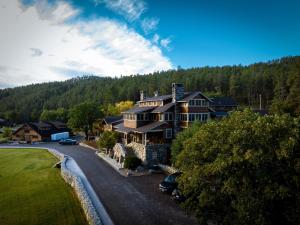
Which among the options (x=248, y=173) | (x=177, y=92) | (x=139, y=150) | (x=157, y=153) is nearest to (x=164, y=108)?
(x=177, y=92)

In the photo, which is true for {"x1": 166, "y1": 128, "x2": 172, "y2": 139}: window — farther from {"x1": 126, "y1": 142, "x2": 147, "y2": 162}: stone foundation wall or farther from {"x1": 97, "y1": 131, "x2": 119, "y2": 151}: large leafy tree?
{"x1": 97, "y1": 131, "x2": 119, "y2": 151}: large leafy tree

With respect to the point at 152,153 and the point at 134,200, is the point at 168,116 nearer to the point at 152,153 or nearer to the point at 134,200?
the point at 152,153

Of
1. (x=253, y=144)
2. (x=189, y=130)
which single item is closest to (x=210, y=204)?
(x=253, y=144)

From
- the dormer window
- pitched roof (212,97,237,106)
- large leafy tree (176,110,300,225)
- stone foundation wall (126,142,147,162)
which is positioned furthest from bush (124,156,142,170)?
pitched roof (212,97,237,106)

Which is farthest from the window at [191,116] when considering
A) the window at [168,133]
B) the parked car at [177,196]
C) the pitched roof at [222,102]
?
the pitched roof at [222,102]

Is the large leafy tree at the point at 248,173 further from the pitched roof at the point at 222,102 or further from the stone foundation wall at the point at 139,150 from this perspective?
the pitched roof at the point at 222,102

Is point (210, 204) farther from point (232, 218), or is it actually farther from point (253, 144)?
point (253, 144)
